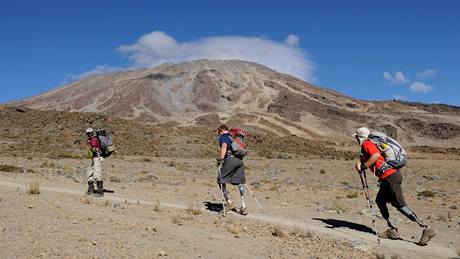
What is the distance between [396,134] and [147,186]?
105m

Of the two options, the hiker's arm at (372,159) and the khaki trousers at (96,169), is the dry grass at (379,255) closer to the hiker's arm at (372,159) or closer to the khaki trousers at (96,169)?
the hiker's arm at (372,159)

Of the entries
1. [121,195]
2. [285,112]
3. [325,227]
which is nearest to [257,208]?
[325,227]

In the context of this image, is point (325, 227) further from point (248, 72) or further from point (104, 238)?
point (248, 72)

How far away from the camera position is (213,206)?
14.5 meters

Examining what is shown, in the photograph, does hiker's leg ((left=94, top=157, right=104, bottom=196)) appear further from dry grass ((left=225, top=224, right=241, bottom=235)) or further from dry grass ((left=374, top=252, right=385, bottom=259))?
dry grass ((left=374, top=252, right=385, bottom=259))

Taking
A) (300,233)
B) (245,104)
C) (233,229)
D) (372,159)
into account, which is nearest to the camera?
(372,159)

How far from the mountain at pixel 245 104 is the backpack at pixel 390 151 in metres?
92.6

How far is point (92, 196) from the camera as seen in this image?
15.0 metres

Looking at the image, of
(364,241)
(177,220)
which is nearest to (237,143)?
(177,220)

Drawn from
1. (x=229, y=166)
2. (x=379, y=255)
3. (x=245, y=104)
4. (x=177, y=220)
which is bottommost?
(x=379, y=255)

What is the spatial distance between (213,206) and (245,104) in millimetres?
130734

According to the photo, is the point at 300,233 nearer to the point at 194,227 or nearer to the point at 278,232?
the point at 278,232

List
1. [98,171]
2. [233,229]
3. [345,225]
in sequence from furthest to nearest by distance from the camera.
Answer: [98,171]
[345,225]
[233,229]

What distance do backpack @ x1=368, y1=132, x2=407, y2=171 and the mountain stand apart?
9261cm
